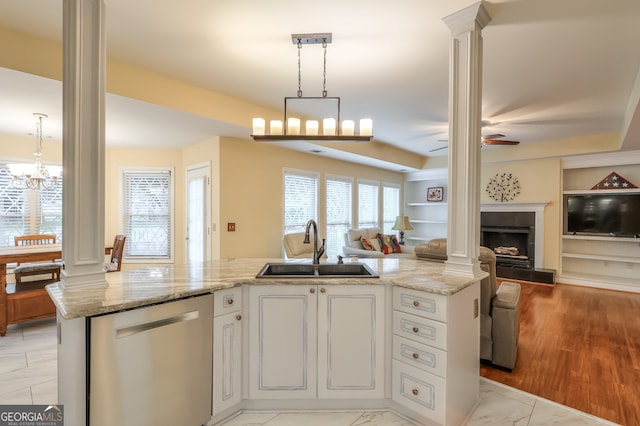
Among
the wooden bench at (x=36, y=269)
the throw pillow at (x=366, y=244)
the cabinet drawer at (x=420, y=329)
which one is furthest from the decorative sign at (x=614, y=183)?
the wooden bench at (x=36, y=269)

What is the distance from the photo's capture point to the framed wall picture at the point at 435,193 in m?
8.25

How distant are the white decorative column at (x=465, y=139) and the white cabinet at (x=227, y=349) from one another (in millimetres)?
1527

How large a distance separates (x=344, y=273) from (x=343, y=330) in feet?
1.62

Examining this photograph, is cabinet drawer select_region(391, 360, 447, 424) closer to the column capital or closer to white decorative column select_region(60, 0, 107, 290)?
white decorative column select_region(60, 0, 107, 290)

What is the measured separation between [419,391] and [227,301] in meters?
1.35

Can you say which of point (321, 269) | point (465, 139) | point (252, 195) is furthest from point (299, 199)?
point (465, 139)

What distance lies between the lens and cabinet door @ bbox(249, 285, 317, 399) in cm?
210

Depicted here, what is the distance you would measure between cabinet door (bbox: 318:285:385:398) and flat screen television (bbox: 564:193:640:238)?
6015 mm

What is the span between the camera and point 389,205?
8273mm

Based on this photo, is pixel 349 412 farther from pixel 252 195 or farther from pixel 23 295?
pixel 23 295

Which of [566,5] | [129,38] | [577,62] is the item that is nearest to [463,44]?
[566,5]

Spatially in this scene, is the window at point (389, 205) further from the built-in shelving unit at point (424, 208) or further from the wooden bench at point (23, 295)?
the wooden bench at point (23, 295)

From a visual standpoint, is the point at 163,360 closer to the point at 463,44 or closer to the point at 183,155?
the point at 463,44

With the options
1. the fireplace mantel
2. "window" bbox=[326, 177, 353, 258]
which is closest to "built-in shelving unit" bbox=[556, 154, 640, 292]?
the fireplace mantel
